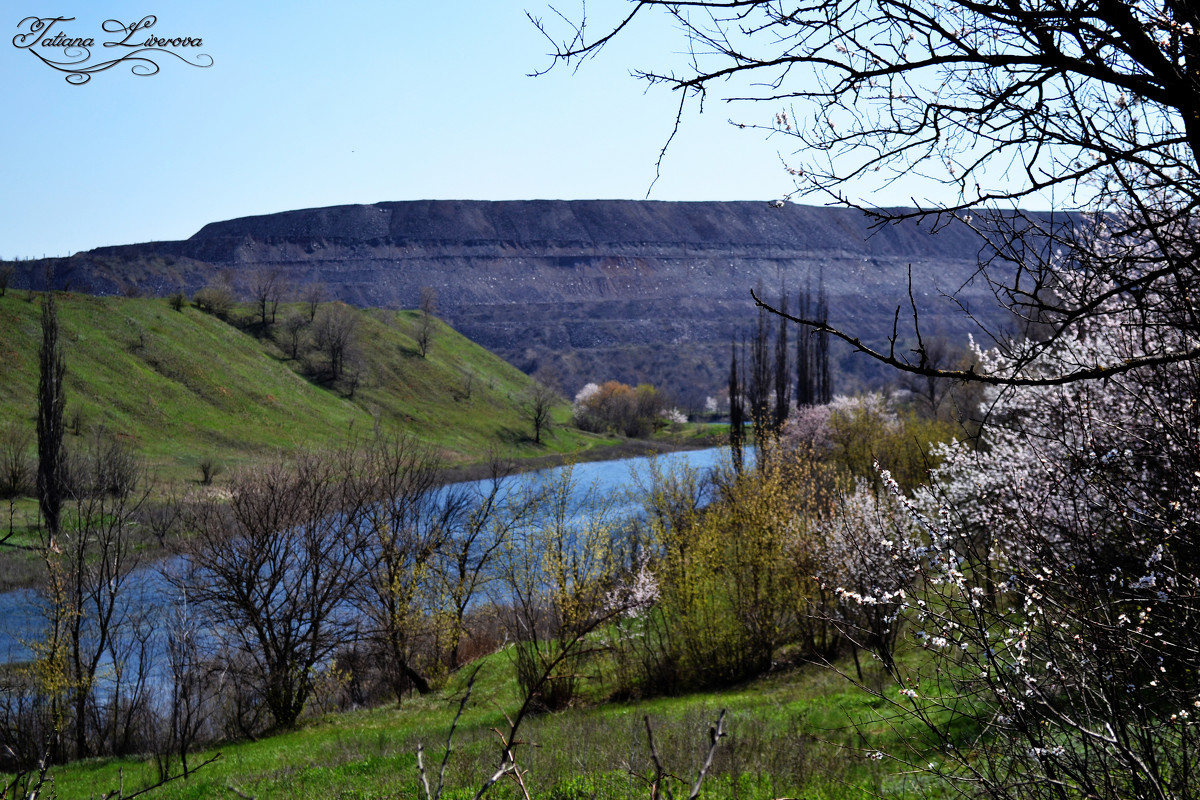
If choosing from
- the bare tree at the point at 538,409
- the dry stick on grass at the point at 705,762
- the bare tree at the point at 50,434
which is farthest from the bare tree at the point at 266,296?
the dry stick on grass at the point at 705,762

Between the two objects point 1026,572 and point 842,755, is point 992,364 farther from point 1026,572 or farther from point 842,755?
point 1026,572

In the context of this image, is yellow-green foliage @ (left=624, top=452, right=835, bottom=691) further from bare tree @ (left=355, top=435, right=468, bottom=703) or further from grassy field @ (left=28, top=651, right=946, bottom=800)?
bare tree @ (left=355, top=435, right=468, bottom=703)

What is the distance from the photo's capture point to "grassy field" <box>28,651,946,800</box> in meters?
8.05

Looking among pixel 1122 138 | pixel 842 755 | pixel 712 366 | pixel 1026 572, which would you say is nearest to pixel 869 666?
pixel 842 755

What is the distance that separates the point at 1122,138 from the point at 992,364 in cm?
1204

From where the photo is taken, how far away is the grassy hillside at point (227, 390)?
57.6m

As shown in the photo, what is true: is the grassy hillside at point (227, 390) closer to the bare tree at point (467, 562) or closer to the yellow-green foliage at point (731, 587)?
the bare tree at point (467, 562)

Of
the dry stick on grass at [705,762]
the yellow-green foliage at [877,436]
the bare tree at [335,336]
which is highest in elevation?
the bare tree at [335,336]

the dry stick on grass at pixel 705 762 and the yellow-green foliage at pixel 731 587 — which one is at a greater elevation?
the dry stick on grass at pixel 705 762

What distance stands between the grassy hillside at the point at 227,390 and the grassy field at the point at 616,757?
38.1m

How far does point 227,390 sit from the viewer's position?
7075 centimetres

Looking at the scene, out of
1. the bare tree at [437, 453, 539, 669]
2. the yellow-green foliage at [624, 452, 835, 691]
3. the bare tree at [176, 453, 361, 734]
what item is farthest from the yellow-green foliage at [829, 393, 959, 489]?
the bare tree at [176, 453, 361, 734]

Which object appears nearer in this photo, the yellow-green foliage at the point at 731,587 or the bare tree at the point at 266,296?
the yellow-green foliage at the point at 731,587

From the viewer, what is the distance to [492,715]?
60.1 feet
